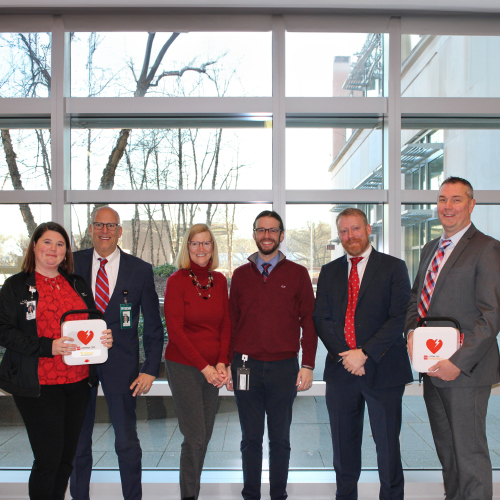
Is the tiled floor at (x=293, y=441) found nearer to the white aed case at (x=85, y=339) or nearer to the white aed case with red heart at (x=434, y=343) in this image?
the white aed case with red heart at (x=434, y=343)

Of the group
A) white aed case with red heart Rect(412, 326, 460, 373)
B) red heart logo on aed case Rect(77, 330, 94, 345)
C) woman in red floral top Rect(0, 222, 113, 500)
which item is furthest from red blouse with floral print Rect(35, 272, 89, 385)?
white aed case with red heart Rect(412, 326, 460, 373)

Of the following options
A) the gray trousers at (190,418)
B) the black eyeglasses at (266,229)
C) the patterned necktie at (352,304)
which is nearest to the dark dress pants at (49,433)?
the gray trousers at (190,418)

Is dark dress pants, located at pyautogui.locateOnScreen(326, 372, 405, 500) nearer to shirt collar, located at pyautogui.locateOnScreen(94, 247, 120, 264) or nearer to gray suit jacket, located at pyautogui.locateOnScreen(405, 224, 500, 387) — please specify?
gray suit jacket, located at pyautogui.locateOnScreen(405, 224, 500, 387)

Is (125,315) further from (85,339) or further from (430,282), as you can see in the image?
(430,282)

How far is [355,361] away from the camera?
2.64 meters

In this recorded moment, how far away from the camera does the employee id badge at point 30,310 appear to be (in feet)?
7.78

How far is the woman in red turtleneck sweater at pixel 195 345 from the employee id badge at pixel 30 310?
764 mm

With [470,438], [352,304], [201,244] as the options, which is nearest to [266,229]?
[201,244]

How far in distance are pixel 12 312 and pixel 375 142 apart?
311 centimetres

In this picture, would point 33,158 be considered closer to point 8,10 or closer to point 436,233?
point 8,10

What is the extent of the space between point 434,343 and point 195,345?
143 centimetres

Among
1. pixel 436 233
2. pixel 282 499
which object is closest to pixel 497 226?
pixel 436 233

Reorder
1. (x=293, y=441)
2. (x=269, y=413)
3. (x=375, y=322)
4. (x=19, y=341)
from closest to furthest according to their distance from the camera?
(x=19, y=341), (x=375, y=322), (x=269, y=413), (x=293, y=441)

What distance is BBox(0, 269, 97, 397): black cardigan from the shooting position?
2283 mm
